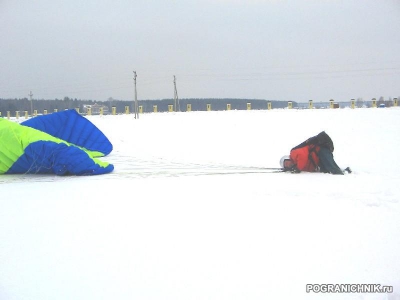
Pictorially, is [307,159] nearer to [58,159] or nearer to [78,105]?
[58,159]

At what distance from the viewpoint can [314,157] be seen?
5.77 m

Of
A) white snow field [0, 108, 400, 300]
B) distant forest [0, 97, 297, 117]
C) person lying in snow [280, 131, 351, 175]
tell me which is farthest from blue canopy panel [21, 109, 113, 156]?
distant forest [0, 97, 297, 117]

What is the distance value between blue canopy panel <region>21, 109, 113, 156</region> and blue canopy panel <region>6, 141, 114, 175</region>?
186 centimetres

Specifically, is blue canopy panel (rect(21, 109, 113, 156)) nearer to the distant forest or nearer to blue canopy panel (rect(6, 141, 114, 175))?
blue canopy panel (rect(6, 141, 114, 175))

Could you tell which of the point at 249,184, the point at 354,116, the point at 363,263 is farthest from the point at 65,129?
the point at 354,116

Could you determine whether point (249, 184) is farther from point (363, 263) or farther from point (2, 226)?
point (2, 226)

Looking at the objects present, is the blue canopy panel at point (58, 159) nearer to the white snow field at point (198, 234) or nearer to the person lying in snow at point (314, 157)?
the white snow field at point (198, 234)

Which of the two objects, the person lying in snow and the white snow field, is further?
the person lying in snow

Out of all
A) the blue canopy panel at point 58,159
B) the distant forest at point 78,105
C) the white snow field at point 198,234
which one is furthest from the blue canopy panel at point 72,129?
the distant forest at point 78,105

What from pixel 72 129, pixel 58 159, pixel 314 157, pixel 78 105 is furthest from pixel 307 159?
pixel 78 105

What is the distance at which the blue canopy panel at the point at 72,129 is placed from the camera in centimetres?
776

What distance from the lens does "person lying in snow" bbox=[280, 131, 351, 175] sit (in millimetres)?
5699

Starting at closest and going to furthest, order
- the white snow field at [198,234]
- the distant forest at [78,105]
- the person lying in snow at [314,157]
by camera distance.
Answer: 1. the white snow field at [198,234]
2. the person lying in snow at [314,157]
3. the distant forest at [78,105]

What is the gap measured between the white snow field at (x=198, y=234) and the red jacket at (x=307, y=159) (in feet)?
0.93
